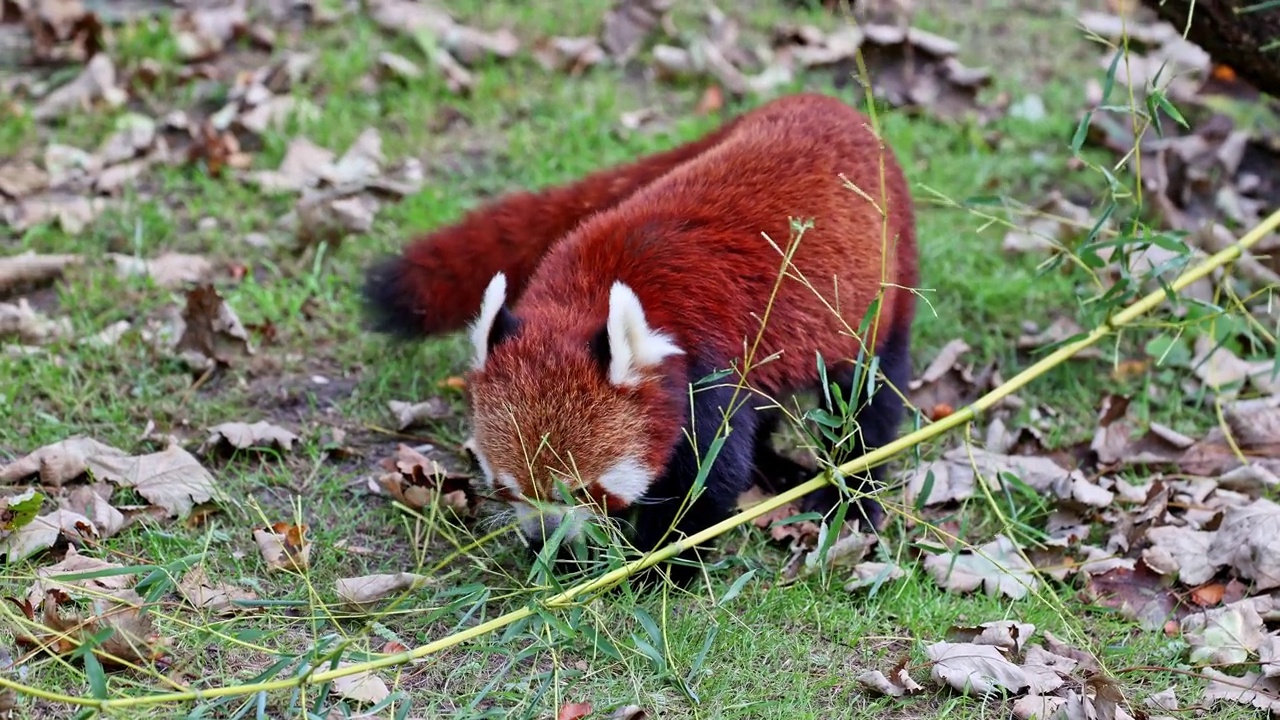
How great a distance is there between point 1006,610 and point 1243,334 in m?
1.99

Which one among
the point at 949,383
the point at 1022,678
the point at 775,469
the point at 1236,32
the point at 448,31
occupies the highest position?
the point at 1236,32

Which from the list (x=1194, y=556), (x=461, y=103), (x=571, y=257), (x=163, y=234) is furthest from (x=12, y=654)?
(x=461, y=103)

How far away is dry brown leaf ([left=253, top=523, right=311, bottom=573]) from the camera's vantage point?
3.36 meters

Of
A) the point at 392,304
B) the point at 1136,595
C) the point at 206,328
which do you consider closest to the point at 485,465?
the point at 392,304

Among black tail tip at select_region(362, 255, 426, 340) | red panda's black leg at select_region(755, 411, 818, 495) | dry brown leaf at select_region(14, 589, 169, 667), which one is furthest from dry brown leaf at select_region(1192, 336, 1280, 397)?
dry brown leaf at select_region(14, 589, 169, 667)

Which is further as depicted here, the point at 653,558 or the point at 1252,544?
the point at 1252,544

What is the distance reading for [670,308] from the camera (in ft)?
11.1

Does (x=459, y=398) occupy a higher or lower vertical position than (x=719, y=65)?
lower

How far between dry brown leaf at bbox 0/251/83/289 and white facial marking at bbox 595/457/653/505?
8.57 feet

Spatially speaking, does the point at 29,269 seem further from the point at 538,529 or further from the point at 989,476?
the point at 989,476

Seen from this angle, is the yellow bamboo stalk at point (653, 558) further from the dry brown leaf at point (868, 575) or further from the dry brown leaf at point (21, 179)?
the dry brown leaf at point (21, 179)

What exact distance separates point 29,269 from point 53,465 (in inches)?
53.2

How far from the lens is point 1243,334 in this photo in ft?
15.6

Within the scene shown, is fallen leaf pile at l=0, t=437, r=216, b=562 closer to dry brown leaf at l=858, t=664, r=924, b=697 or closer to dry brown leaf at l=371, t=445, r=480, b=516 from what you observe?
dry brown leaf at l=371, t=445, r=480, b=516
